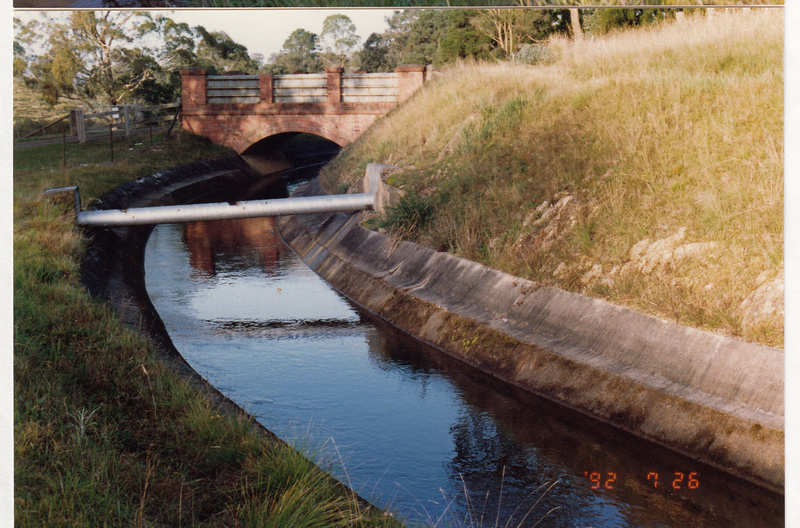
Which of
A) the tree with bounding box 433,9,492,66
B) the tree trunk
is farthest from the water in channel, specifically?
the tree with bounding box 433,9,492,66

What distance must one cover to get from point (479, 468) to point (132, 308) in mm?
7589

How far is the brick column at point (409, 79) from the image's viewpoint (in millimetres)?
31078

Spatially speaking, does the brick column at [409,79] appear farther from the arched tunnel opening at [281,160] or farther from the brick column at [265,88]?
the brick column at [265,88]

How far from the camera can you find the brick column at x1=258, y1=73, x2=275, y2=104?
36.0 m

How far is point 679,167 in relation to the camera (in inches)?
453

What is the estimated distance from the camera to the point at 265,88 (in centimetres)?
3628

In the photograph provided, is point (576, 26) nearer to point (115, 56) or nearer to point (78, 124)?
point (78, 124)

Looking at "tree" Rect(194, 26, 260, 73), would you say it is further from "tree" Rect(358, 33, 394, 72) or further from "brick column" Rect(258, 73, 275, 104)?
"tree" Rect(358, 33, 394, 72)

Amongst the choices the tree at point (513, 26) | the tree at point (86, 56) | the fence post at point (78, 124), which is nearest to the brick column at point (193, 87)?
the tree at point (86, 56)

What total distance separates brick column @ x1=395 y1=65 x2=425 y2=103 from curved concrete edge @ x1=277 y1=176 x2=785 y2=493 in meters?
16.9

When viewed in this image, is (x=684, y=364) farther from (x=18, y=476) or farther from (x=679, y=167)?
(x=18, y=476)

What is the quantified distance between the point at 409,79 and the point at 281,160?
16.2m

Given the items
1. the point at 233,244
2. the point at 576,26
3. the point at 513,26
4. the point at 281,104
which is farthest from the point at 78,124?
the point at 576,26

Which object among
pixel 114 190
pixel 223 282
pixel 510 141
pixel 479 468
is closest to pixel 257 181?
pixel 114 190
